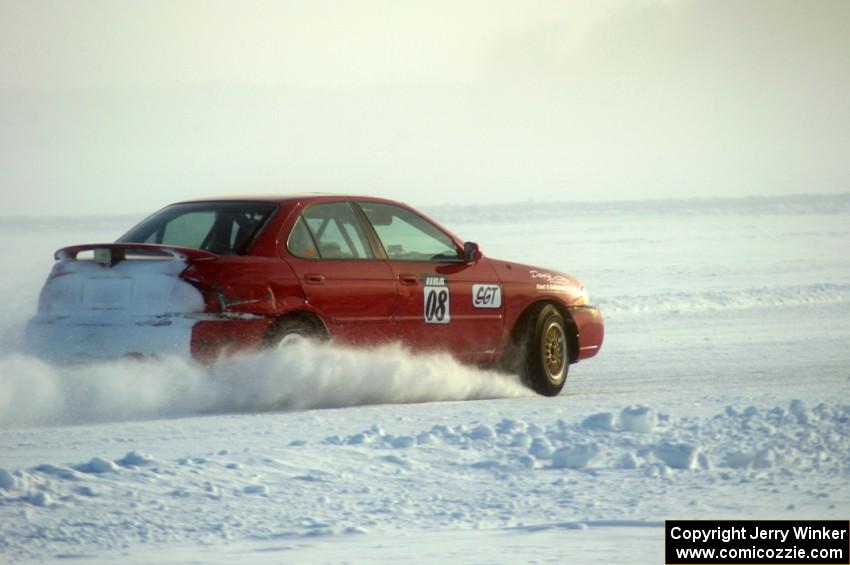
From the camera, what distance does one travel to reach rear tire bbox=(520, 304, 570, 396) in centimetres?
1098

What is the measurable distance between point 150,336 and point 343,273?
1438 millimetres

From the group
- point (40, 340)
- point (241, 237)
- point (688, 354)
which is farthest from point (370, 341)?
point (688, 354)

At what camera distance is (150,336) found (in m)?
8.93

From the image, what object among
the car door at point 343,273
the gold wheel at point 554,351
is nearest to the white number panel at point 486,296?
the gold wheel at point 554,351

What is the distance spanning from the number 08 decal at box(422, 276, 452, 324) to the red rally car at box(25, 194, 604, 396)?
0.4 inches

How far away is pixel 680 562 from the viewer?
5500 mm

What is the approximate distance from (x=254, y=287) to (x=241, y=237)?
51cm

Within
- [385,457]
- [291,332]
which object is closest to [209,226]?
[291,332]

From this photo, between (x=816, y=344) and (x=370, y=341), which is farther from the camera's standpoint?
(x=816, y=344)

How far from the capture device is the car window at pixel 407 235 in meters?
10.2

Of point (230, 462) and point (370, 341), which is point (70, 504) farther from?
point (370, 341)

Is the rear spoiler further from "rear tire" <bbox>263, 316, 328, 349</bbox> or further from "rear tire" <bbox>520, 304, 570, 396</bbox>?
"rear tire" <bbox>520, 304, 570, 396</bbox>

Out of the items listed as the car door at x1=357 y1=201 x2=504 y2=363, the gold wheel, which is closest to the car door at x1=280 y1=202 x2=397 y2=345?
the car door at x1=357 y1=201 x2=504 y2=363

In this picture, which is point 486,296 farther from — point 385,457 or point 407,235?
point 385,457
